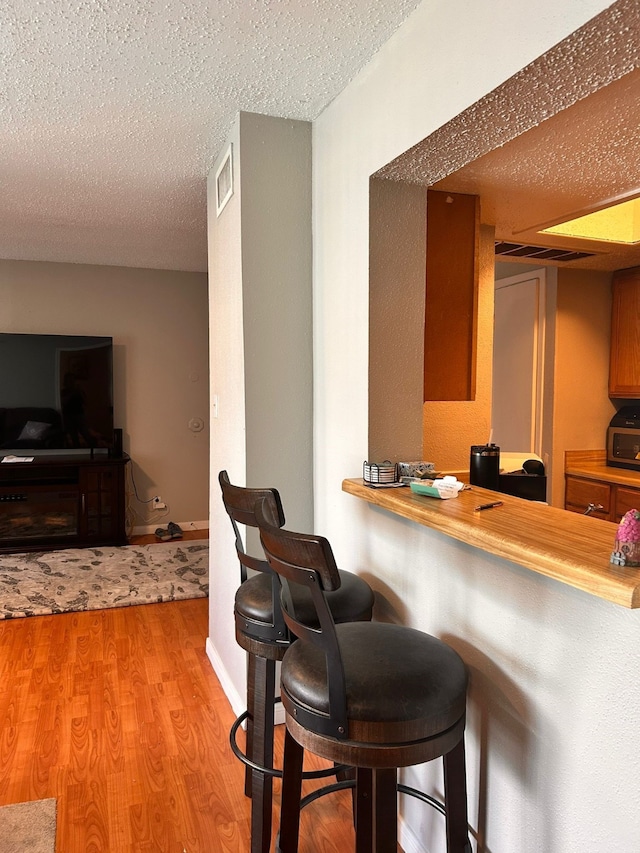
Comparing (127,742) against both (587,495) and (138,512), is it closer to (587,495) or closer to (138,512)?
(587,495)

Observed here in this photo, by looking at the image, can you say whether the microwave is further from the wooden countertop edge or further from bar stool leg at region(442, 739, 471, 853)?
bar stool leg at region(442, 739, 471, 853)

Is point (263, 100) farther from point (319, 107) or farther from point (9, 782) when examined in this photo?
point (9, 782)

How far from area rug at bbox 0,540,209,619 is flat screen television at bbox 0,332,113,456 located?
950 mm

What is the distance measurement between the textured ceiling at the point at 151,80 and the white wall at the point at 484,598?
7.1 inches

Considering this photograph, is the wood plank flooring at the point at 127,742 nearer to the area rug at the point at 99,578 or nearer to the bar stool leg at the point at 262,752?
the bar stool leg at the point at 262,752

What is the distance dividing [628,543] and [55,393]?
5056 millimetres

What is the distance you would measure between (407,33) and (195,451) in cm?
459

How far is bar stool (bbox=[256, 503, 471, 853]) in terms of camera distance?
1.20 metres

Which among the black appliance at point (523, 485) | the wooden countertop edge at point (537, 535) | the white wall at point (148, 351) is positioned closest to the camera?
the wooden countertop edge at point (537, 535)

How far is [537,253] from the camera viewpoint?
370cm

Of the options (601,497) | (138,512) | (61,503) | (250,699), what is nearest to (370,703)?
(250,699)

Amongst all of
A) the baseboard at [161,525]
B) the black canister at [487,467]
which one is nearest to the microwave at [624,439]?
the black canister at [487,467]

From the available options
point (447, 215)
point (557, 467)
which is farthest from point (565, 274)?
point (447, 215)

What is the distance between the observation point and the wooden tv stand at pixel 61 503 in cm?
492
